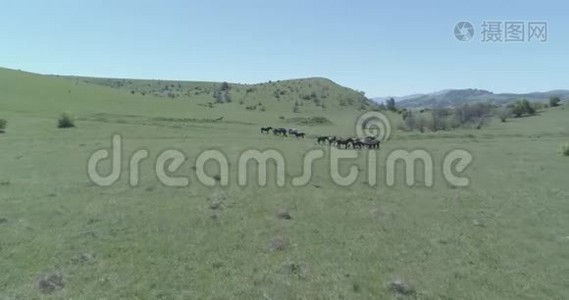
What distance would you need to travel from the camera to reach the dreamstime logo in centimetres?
2666

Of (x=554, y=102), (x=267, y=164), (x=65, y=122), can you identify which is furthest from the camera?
(x=554, y=102)

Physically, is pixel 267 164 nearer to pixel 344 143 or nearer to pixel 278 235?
pixel 278 235

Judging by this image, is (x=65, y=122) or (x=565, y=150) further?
(x=65, y=122)

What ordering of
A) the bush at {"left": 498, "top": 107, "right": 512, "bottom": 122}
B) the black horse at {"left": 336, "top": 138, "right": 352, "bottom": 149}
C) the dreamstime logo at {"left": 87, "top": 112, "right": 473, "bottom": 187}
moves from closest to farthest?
the dreamstime logo at {"left": 87, "top": 112, "right": 473, "bottom": 187}, the black horse at {"left": 336, "top": 138, "right": 352, "bottom": 149}, the bush at {"left": 498, "top": 107, "right": 512, "bottom": 122}

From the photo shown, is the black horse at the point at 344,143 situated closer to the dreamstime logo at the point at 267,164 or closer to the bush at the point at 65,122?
the dreamstime logo at the point at 267,164

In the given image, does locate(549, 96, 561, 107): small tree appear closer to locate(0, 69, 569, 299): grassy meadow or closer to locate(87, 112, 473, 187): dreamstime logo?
locate(87, 112, 473, 187): dreamstime logo

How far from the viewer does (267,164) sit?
32438 millimetres

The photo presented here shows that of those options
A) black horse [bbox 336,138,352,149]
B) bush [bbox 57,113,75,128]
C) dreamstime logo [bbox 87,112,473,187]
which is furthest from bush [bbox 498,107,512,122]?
bush [bbox 57,113,75,128]

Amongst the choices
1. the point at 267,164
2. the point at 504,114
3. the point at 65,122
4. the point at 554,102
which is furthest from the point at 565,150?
the point at 554,102

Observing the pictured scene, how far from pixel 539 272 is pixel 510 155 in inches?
1193

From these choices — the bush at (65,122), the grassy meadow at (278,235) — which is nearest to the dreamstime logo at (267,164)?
the grassy meadow at (278,235)

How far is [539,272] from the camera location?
14.6m

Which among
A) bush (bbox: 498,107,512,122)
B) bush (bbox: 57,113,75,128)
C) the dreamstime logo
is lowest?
the dreamstime logo

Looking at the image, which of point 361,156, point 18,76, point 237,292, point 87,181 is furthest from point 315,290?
point 18,76
